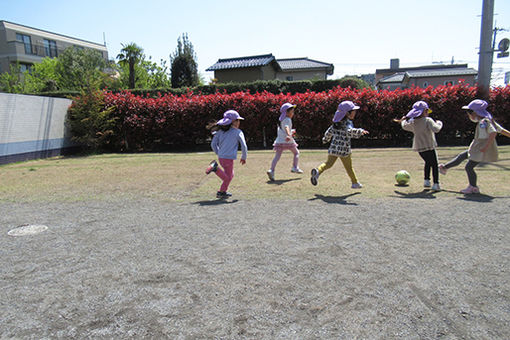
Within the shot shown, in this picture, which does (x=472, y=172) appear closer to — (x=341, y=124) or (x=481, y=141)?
(x=481, y=141)

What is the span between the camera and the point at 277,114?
16.1 m

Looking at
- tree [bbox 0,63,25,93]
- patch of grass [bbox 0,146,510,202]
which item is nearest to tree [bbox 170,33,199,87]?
tree [bbox 0,63,25,93]

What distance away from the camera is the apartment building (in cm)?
3959

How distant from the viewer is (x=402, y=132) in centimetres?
1608

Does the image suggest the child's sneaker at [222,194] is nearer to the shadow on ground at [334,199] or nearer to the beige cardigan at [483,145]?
the shadow on ground at [334,199]

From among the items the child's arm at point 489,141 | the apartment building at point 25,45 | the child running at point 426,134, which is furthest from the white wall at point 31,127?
the apartment building at point 25,45

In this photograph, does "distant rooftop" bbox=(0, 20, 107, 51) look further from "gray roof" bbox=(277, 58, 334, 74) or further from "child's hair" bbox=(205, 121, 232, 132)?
"child's hair" bbox=(205, 121, 232, 132)

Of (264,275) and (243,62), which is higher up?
(243,62)

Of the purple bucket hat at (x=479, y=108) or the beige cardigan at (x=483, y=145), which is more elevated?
the purple bucket hat at (x=479, y=108)

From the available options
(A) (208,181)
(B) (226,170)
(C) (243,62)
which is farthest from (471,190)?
(C) (243,62)

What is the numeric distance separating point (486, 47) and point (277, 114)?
8.33 meters

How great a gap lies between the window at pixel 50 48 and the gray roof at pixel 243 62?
2402 centimetres

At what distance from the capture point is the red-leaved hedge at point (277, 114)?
15180 mm

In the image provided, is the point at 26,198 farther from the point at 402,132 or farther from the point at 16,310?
the point at 402,132
